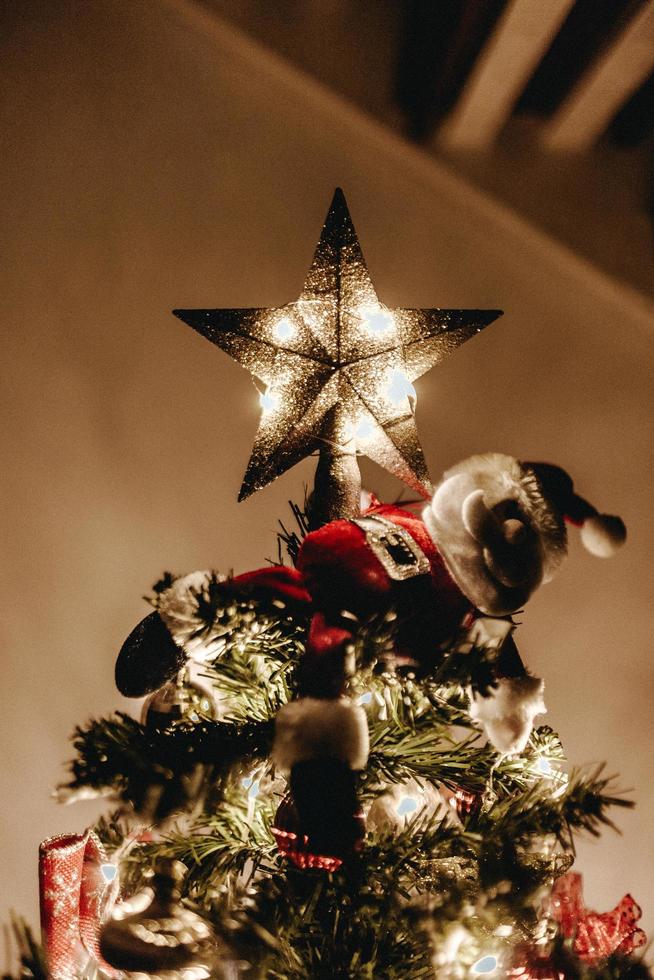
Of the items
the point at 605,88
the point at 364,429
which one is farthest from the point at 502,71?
the point at 364,429

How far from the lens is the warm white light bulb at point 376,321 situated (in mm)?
623

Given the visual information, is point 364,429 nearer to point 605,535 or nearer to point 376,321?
point 376,321

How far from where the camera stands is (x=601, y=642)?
115 cm

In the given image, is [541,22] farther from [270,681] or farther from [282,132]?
[270,681]

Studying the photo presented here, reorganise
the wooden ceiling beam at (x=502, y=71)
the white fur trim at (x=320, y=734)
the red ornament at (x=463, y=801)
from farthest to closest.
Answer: the wooden ceiling beam at (x=502, y=71) → the red ornament at (x=463, y=801) → the white fur trim at (x=320, y=734)

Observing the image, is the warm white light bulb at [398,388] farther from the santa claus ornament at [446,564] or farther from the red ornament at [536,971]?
the red ornament at [536,971]

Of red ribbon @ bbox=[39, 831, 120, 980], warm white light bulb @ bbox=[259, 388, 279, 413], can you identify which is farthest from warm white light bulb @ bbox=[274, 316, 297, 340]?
red ribbon @ bbox=[39, 831, 120, 980]

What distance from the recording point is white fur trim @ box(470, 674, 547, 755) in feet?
1.62

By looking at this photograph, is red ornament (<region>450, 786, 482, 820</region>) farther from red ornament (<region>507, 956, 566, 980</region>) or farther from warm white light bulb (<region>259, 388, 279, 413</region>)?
warm white light bulb (<region>259, 388, 279, 413</region>)

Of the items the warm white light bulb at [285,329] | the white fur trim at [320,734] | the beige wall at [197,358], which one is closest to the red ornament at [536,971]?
the white fur trim at [320,734]

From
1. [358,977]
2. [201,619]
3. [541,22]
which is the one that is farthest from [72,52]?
[358,977]

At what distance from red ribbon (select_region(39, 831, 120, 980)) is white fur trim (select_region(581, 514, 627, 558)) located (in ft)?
1.44

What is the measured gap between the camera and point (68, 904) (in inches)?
20.2

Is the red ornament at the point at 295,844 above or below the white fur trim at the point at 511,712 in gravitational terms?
below
